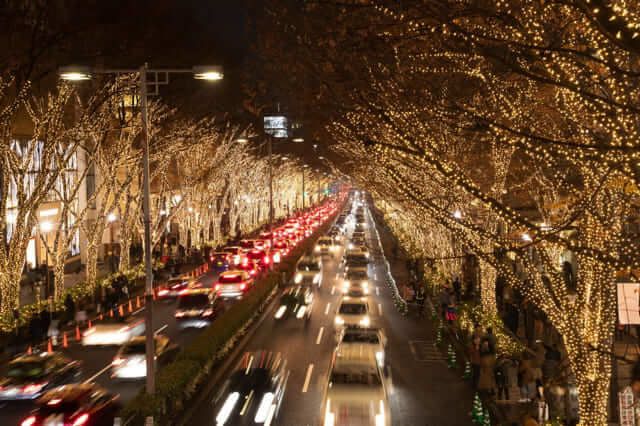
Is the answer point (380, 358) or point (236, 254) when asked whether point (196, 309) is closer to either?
point (380, 358)

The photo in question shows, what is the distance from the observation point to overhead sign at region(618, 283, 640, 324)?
1145 cm

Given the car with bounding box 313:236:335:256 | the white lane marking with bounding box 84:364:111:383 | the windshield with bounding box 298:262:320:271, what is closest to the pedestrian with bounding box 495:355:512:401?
the white lane marking with bounding box 84:364:111:383

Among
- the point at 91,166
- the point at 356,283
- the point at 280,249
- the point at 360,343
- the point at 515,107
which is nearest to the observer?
the point at 515,107

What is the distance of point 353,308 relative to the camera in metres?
23.6

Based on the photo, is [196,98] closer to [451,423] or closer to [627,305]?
[451,423]

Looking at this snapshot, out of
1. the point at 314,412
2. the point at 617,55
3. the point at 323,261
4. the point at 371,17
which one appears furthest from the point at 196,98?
the point at 617,55

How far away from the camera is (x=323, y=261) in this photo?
162 ft

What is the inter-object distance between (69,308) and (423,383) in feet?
52.0

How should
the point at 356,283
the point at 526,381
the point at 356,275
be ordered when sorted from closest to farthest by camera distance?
the point at 526,381 → the point at 356,283 → the point at 356,275

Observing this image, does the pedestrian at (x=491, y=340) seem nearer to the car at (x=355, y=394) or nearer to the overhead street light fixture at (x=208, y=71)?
the car at (x=355, y=394)

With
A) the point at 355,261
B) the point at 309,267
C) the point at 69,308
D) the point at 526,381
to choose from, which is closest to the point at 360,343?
the point at 526,381

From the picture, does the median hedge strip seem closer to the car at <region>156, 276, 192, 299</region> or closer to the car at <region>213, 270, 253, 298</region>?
the car at <region>213, 270, 253, 298</region>

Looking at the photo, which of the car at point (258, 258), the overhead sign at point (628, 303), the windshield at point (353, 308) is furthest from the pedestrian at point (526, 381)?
the car at point (258, 258)

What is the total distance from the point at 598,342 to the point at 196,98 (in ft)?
95.0
